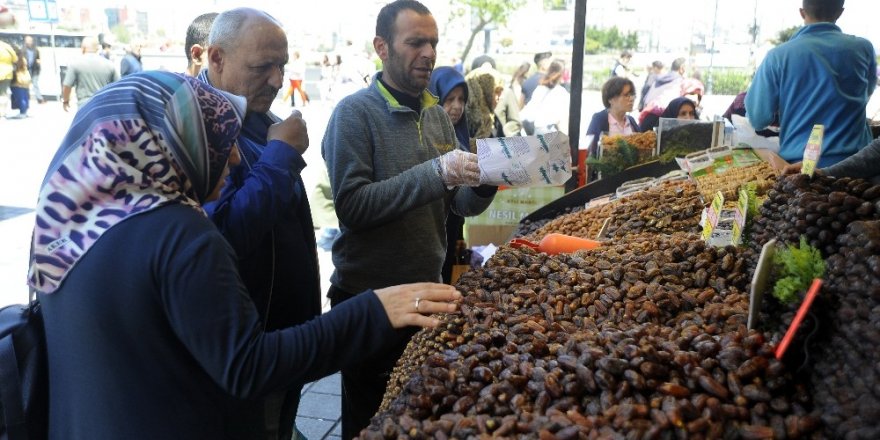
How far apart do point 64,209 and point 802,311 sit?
1.45m

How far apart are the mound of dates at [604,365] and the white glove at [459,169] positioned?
46cm

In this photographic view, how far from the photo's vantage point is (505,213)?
4.82 m

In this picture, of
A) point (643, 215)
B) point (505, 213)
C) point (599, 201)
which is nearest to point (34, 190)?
point (505, 213)

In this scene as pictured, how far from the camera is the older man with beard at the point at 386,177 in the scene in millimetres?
2689

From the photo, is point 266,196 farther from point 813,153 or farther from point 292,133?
point 813,153

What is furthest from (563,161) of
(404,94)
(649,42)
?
(649,42)

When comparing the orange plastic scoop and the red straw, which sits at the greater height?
the red straw

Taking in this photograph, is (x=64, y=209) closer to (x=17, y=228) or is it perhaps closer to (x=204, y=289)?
(x=204, y=289)

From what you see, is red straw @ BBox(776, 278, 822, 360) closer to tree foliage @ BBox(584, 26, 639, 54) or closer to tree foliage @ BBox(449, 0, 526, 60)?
tree foliage @ BBox(584, 26, 639, 54)

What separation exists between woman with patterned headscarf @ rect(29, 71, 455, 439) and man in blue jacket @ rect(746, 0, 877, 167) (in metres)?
3.55

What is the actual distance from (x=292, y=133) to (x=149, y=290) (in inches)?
32.5

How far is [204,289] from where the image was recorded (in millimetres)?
1430

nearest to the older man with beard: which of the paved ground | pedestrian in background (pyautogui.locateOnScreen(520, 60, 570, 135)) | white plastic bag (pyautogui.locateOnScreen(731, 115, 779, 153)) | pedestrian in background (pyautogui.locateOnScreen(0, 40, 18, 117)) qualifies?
the paved ground

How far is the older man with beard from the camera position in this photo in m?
2.69
